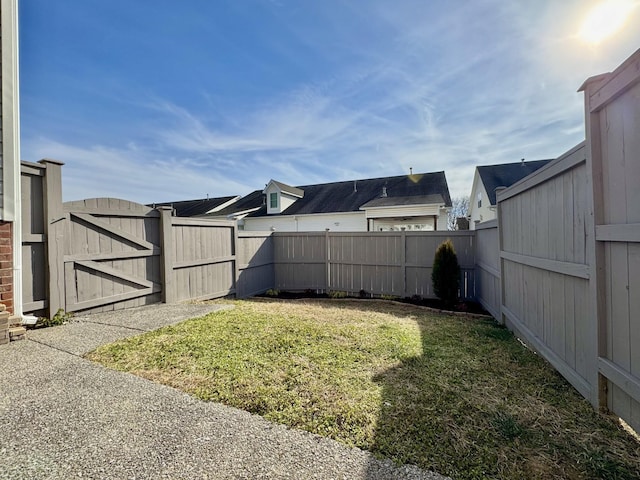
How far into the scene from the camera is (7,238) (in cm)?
376

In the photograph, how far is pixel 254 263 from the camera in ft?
26.7

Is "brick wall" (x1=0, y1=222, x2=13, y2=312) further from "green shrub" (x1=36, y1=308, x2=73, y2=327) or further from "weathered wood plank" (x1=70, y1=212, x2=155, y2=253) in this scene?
"weathered wood plank" (x1=70, y1=212, x2=155, y2=253)

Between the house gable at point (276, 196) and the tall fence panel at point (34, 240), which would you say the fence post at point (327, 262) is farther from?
the house gable at point (276, 196)

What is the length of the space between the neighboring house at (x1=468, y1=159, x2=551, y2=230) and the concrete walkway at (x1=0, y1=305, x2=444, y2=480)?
15.8 meters

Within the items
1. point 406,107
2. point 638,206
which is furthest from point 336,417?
point 406,107

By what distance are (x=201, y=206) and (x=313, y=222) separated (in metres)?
10.3

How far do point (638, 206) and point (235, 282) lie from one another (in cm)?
717

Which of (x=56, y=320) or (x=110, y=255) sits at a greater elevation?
(x=110, y=255)

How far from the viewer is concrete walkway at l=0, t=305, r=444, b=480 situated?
155 centimetres

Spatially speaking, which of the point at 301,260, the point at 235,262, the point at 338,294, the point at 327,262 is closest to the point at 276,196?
the point at 301,260

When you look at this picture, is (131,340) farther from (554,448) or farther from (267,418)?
(554,448)

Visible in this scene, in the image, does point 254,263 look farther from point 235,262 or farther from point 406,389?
point 406,389

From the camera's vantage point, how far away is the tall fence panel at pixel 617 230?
1762 mm

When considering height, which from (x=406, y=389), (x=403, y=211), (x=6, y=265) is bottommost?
(x=406, y=389)
